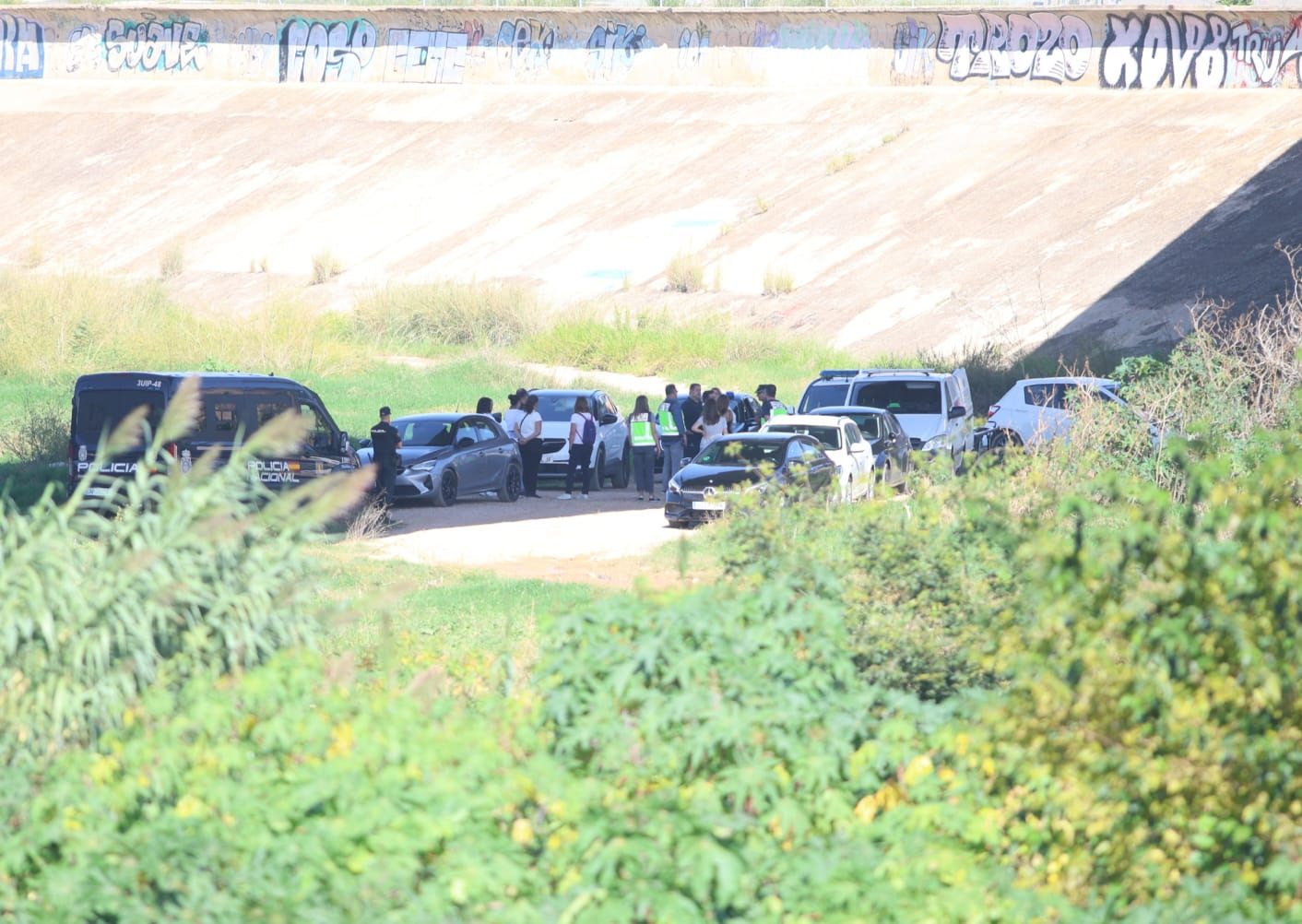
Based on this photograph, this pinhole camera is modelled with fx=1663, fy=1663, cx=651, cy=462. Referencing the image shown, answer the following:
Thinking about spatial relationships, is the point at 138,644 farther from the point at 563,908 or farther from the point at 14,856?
the point at 563,908

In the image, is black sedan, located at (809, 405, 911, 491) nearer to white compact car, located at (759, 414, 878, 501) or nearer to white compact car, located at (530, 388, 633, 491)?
white compact car, located at (759, 414, 878, 501)

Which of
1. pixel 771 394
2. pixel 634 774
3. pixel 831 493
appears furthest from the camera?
pixel 771 394

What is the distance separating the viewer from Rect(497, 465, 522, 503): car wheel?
2320 cm

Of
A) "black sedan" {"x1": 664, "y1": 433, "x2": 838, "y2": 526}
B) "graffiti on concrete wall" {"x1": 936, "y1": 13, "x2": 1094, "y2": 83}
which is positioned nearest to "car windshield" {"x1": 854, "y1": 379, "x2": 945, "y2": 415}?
"black sedan" {"x1": 664, "y1": 433, "x2": 838, "y2": 526}

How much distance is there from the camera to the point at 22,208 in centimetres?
6166

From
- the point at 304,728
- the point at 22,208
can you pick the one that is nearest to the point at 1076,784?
the point at 304,728

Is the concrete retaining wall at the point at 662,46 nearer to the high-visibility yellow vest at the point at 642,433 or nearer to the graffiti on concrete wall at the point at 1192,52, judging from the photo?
the graffiti on concrete wall at the point at 1192,52

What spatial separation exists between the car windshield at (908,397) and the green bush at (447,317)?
67.1 ft

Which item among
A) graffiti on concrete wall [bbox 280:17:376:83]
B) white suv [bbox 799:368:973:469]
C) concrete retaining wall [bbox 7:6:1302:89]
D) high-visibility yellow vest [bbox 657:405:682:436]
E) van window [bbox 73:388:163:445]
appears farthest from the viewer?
graffiti on concrete wall [bbox 280:17:376:83]

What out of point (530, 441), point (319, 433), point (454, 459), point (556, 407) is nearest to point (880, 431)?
point (530, 441)

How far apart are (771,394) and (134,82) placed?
166 feet

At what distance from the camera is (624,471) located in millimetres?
26719

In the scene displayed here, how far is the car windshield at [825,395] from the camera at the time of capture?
2628 centimetres

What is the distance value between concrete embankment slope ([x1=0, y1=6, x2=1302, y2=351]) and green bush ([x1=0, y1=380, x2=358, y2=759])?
34.2m
